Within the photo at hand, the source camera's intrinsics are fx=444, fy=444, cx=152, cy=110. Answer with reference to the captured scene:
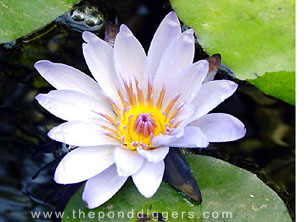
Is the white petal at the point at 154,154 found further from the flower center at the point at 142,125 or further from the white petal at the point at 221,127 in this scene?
the white petal at the point at 221,127

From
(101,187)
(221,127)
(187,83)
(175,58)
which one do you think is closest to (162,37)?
(175,58)

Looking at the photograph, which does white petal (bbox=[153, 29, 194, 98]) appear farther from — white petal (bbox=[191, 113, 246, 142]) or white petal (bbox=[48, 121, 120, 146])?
white petal (bbox=[48, 121, 120, 146])

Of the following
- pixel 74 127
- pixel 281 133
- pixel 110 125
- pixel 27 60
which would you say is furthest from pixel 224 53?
pixel 27 60

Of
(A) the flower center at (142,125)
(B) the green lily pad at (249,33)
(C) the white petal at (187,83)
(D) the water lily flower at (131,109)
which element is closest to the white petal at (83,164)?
(D) the water lily flower at (131,109)

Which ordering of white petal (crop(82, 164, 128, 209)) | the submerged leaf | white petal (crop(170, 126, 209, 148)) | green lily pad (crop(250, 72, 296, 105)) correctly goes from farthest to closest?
green lily pad (crop(250, 72, 296, 105)) → the submerged leaf → white petal (crop(82, 164, 128, 209)) → white petal (crop(170, 126, 209, 148))

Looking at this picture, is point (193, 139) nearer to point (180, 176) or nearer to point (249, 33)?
point (180, 176)

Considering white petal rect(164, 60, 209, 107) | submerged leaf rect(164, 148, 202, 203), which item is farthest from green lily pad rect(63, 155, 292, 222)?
white petal rect(164, 60, 209, 107)
